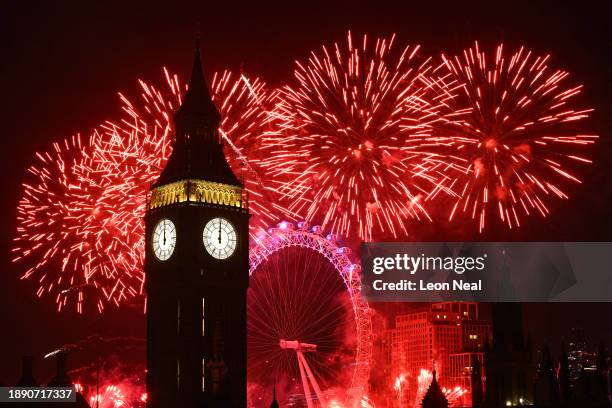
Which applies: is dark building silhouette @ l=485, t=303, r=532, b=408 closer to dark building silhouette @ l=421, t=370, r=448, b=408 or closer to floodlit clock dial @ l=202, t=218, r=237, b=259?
dark building silhouette @ l=421, t=370, r=448, b=408

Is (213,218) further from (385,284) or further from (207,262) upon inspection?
(385,284)

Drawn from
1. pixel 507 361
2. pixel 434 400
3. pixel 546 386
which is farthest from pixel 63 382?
pixel 546 386

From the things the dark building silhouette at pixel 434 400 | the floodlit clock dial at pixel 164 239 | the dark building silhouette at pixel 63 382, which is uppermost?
the floodlit clock dial at pixel 164 239

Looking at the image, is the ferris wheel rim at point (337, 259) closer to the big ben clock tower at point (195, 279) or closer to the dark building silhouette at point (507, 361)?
the big ben clock tower at point (195, 279)

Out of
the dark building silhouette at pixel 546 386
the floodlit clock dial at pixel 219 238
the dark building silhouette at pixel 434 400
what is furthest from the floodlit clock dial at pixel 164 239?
the dark building silhouette at pixel 546 386

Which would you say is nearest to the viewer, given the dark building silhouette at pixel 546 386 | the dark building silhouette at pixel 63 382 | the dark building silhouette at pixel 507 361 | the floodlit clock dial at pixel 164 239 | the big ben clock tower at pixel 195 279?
the big ben clock tower at pixel 195 279

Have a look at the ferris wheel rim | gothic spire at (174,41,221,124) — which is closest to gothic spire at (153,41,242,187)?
gothic spire at (174,41,221,124)
